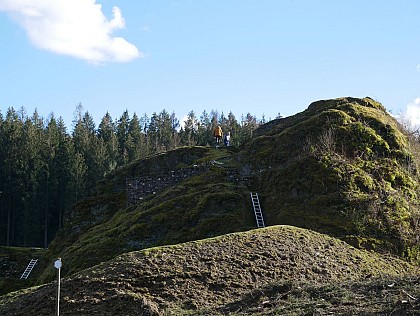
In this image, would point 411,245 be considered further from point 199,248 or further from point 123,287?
point 123,287

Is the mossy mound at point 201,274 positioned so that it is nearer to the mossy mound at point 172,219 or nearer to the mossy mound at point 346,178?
the mossy mound at point 346,178

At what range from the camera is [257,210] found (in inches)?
1105

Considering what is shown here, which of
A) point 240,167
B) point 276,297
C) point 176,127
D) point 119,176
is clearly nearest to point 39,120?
point 176,127

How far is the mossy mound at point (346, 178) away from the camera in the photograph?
24.7 metres

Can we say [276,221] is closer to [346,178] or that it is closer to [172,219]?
[346,178]

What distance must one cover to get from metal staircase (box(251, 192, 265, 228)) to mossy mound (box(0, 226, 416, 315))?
4.38 meters

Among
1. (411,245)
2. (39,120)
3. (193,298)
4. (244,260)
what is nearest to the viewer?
(193,298)

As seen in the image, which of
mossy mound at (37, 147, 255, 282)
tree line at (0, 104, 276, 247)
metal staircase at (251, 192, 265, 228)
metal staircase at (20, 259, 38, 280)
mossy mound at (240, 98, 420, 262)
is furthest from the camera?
tree line at (0, 104, 276, 247)

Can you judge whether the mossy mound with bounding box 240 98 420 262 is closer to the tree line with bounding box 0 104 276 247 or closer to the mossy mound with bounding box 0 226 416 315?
the mossy mound with bounding box 0 226 416 315

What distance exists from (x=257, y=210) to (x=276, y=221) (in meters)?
1.73

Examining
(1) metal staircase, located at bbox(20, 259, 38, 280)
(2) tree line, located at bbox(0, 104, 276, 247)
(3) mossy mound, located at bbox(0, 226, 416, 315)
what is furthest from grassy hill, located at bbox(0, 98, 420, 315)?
(2) tree line, located at bbox(0, 104, 276, 247)

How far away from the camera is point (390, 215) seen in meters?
25.3

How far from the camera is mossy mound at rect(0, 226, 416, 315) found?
16547mm

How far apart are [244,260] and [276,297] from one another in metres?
4.63
